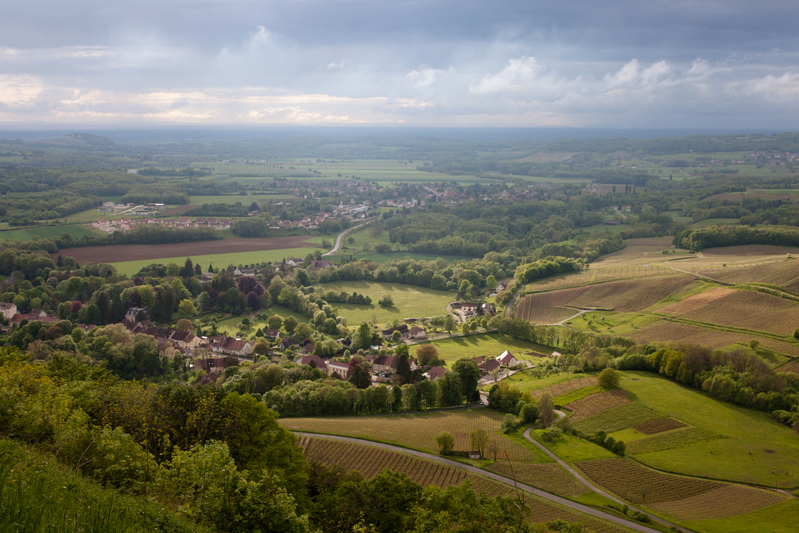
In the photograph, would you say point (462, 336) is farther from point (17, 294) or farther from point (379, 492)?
point (17, 294)

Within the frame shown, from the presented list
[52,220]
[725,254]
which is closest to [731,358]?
[725,254]

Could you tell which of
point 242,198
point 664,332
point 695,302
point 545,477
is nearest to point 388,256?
point 695,302

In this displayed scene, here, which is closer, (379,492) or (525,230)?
(379,492)

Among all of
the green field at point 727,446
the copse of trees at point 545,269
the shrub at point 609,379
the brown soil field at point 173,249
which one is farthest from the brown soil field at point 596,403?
the brown soil field at point 173,249

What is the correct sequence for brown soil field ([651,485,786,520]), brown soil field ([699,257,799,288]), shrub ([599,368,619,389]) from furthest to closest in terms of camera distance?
brown soil field ([699,257,799,288]) < shrub ([599,368,619,389]) < brown soil field ([651,485,786,520])

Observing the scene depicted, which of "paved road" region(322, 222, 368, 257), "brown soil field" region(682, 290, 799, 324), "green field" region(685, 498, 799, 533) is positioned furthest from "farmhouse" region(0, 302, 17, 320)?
"brown soil field" region(682, 290, 799, 324)

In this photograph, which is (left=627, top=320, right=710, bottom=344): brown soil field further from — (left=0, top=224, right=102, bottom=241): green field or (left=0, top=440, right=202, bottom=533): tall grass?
(left=0, top=224, right=102, bottom=241): green field
